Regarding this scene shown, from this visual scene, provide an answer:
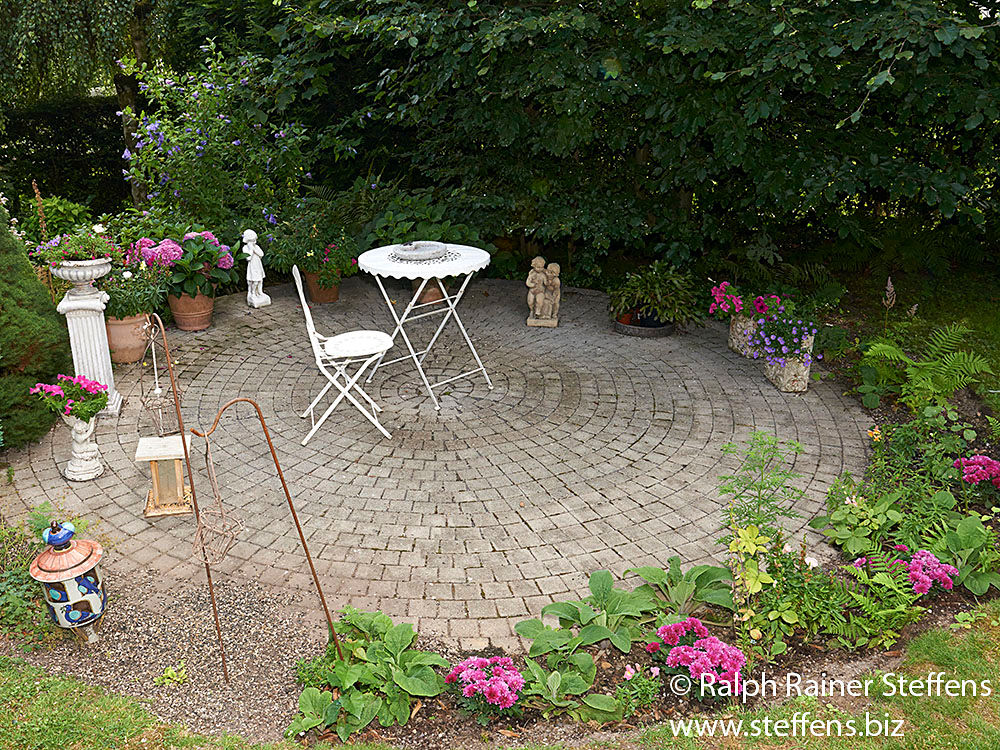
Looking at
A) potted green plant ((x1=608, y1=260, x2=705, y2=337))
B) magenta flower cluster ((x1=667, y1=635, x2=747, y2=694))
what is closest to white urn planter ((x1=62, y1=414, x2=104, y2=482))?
magenta flower cluster ((x1=667, y1=635, x2=747, y2=694))

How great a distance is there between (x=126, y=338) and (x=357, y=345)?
8.76 feet

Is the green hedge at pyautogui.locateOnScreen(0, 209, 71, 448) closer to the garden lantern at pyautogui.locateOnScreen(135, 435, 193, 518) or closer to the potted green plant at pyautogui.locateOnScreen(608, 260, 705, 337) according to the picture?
the garden lantern at pyautogui.locateOnScreen(135, 435, 193, 518)

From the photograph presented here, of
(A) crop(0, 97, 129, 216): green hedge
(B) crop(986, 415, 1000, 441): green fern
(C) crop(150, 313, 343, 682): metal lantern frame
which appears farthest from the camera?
(A) crop(0, 97, 129, 216): green hedge

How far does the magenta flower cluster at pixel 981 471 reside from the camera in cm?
552

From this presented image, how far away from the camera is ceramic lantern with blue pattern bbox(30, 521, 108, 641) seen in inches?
167

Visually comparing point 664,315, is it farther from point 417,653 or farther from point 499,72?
point 417,653

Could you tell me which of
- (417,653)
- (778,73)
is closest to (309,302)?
(778,73)

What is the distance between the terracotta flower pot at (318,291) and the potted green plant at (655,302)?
10.1ft

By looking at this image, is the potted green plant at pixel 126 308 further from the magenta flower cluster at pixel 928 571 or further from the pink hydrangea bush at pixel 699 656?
the magenta flower cluster at pixel 928 571

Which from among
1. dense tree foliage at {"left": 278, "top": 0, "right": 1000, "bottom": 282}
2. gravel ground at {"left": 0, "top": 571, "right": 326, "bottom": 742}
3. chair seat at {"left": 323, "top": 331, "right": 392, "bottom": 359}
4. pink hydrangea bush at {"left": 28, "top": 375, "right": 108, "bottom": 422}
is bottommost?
gravel ground at {"left": 0, "top": 571, "right": 326, "bottom": 742}

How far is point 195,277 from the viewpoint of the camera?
27.4 feet

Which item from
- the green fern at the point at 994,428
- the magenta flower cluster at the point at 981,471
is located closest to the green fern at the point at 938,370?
the green fern at the point at 994,428

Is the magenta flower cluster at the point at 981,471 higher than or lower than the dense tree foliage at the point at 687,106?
lower

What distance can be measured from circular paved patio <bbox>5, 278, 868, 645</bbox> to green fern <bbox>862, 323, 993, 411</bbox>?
0.48 metres
